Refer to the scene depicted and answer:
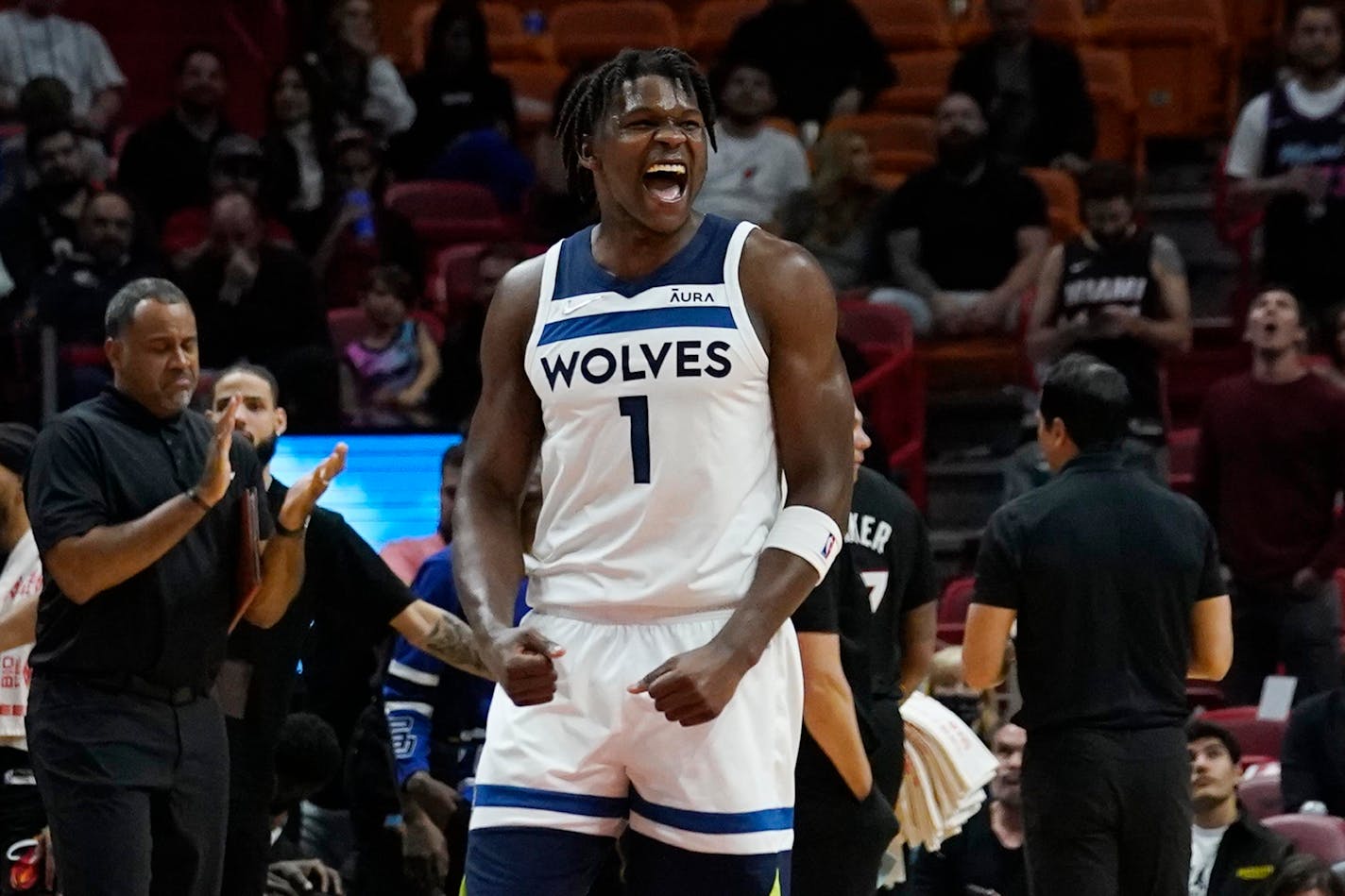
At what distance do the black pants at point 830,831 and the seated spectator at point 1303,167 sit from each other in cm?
606

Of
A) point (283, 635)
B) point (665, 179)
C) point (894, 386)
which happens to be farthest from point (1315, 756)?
point (665, 179)

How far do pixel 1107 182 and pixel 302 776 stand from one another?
4.56 m

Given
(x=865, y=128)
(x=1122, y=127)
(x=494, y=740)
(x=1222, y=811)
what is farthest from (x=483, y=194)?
(x=494, y=740)

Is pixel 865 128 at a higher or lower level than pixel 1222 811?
higher

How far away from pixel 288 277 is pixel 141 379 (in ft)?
16.5

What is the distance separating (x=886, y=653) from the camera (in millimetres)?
5551

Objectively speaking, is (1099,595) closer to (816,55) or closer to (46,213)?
(46,213)

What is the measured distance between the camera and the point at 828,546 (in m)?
3.52

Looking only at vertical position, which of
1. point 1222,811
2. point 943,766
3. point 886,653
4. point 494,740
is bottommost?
point 1222,811

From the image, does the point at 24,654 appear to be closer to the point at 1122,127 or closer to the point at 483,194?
the point at 483,194

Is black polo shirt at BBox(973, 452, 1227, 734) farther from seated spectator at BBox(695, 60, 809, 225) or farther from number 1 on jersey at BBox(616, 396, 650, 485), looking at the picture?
seated spectator at BBox(695, 60, 809, 225)

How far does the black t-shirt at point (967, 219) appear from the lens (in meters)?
10.9

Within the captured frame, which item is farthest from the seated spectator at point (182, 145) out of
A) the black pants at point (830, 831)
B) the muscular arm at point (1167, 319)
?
the black pants at point (830, 831)

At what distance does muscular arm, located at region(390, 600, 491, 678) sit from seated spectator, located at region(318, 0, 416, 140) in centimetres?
665
